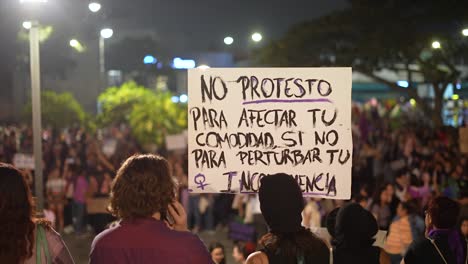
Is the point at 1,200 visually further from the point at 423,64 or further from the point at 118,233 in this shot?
the point at 423,64

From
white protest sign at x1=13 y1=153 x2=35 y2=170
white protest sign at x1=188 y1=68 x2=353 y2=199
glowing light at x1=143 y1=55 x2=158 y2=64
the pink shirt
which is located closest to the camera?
the pink shirt

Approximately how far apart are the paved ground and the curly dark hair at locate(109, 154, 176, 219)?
9201 millimetres

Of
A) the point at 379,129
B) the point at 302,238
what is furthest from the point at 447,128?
the point at 302,238

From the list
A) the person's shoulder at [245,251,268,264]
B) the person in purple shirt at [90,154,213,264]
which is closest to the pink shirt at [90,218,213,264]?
the person in purple shirt at [90,154,213,264]

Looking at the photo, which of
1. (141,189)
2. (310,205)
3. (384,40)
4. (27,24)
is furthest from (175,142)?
(141,189)

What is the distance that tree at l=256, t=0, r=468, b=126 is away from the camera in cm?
2761

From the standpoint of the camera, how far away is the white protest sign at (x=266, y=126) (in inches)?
201

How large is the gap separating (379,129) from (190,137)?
2372cm

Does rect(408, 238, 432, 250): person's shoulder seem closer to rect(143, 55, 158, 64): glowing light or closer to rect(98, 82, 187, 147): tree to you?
rect(98, 82, 187, 147): tree

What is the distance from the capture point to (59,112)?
32.8 m

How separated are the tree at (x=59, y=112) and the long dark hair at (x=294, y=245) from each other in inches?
1137

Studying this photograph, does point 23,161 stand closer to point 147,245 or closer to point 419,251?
point 419,251

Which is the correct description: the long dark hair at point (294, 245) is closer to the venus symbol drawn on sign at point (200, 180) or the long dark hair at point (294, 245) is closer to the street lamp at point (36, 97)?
the venus symbol drawn on sign at point (200, 180)

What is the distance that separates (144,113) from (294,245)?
21092 millimetres
